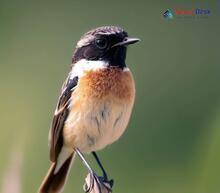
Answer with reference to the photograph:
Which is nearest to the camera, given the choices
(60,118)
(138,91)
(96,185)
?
(96,185)

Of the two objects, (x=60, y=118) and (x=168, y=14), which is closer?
(x=60, y=118)

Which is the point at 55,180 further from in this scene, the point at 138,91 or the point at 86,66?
the point at 138,91

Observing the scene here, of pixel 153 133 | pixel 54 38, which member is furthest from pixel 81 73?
pixel 153 133

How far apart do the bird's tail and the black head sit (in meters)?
0.45

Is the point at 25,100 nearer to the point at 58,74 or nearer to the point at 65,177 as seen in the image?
the point at 58,74

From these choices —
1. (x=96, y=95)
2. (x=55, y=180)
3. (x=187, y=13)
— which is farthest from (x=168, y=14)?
(x=55, y=180)

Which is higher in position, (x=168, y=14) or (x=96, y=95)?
(x=168, y=14)

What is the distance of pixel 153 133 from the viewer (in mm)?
3025

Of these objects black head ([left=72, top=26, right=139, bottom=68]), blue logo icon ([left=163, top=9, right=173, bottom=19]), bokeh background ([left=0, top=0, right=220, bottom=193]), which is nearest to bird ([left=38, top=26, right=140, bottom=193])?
black head ([left=72, top=26, right=139, bottom=68])

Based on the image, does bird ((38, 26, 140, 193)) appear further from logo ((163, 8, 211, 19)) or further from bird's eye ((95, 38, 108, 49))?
logo ((163, 8, 211, 19))

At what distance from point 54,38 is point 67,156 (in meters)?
0.65

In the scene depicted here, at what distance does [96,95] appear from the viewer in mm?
2295

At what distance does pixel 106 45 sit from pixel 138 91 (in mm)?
687

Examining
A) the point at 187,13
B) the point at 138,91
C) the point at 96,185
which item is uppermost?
the point at 187,13
